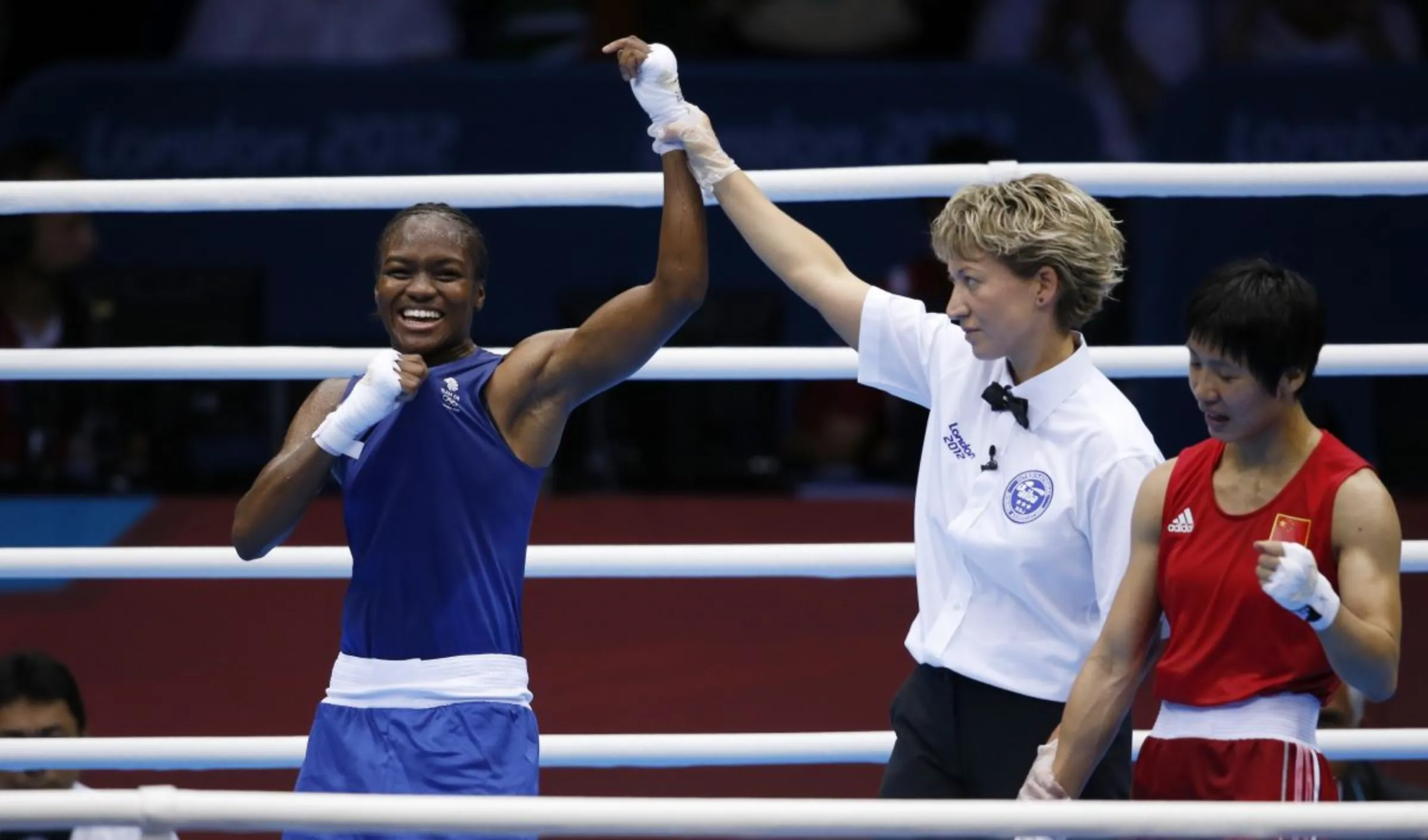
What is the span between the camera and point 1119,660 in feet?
7.95

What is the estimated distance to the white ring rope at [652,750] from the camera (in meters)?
2.92

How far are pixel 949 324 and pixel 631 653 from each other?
138 cm

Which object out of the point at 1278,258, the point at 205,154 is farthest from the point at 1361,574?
the point at 205,154

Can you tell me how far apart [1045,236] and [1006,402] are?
23 cm

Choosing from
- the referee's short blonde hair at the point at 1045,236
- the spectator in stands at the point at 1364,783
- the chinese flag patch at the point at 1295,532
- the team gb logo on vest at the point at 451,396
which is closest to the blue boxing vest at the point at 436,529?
the team gb logo on vest at the point at 451,396

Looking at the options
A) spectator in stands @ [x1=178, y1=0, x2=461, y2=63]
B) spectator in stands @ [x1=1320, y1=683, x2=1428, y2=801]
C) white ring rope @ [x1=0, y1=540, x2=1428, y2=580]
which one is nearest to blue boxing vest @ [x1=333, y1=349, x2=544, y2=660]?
white ring rope @ [x1=0, y1=540, x2=1428, y2=580]

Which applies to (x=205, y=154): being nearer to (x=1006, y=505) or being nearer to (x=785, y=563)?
(x=785, y=563)

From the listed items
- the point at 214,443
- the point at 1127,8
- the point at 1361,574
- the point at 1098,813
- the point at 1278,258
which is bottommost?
the point at 1098,813

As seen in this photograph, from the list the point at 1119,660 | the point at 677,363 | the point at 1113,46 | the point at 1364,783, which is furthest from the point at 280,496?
the point at 1113,46

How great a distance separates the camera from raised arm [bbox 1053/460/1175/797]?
2.39m

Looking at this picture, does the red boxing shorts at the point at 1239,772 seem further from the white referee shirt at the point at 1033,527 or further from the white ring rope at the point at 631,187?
the white ring rope at the point at 631,187

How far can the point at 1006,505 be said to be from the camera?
2516mm

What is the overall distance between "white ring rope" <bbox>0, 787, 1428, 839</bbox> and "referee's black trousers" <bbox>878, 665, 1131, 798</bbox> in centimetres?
71

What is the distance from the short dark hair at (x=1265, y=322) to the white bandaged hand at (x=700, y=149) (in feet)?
2.44
